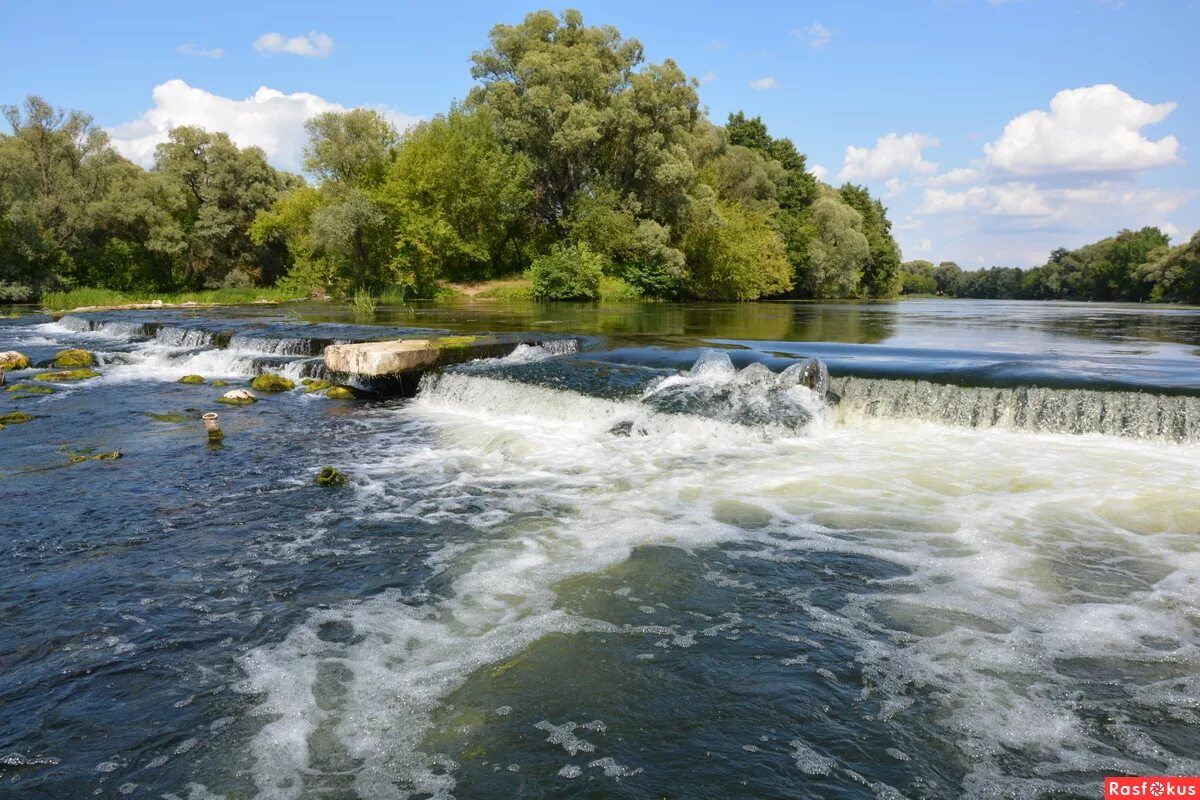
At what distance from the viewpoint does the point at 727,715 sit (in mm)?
4031

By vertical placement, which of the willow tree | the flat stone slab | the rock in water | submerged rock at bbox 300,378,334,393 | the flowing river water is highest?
the willow tree

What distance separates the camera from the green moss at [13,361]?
16.6m

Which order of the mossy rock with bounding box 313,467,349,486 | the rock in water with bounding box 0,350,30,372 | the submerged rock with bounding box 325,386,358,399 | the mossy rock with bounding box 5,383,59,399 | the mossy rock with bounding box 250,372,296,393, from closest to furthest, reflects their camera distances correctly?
the mossy rock with bounding box 313,467,349,486 < the mossy rock with bounding box 5,383,59,399 < the submerged rock with bounding box 325,386,358,399 < the mossy rock with bounding box 250,372,296,393 < the rock in water with bounding box 0,350,30,372

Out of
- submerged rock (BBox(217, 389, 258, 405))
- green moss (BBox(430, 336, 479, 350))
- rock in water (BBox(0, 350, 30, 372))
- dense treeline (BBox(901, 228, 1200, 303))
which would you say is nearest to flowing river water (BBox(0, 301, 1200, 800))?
submerged rock (BBox(217, 389, 258, 405))

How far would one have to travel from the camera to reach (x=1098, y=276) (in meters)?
91.6

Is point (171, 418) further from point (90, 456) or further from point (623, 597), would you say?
point (623, 597)

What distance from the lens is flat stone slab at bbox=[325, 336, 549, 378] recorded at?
44.5ft

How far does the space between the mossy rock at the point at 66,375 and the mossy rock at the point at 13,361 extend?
52.3 inches

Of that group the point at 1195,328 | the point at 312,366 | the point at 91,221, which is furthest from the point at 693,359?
the point at 91,221

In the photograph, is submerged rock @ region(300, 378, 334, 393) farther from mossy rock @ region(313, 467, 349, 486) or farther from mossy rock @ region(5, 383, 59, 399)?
mossy rock @ region(313, 467, 349, 486)

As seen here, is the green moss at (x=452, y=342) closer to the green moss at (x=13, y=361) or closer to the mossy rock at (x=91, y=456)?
the mossy rock at (x=91, y=456)

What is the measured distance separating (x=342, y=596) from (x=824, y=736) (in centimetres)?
362

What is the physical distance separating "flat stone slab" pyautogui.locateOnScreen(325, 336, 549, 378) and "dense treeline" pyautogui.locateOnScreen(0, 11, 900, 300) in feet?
85.7

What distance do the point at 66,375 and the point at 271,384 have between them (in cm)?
520
